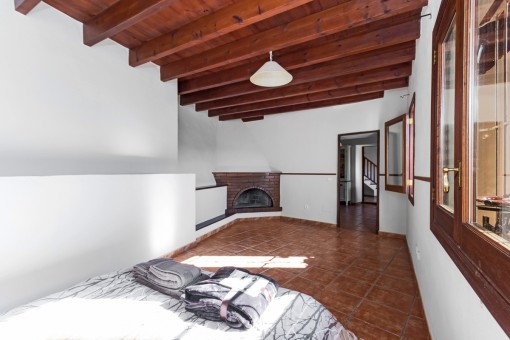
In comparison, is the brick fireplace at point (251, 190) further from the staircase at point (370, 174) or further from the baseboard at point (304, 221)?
the staircase at point (370, 174)

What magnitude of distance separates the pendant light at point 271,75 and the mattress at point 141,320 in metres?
1.86

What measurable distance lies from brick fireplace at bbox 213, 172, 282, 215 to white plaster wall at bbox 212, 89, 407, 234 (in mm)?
204

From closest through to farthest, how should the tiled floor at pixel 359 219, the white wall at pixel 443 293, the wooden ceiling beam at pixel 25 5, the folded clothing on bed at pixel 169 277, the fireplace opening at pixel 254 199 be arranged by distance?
the white wall at pixel 443 293, the folded clothing on bed at pixel 169 277, the wooden ceiling beam at pixel 25 5, the tiled floor at pixel 359 219, the fireplace opening at pixel 254 199

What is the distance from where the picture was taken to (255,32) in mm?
2518

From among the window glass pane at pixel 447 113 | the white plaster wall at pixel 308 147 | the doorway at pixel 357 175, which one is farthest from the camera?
the doorway at pixel 357 175

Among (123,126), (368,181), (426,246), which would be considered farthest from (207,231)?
(368,181)

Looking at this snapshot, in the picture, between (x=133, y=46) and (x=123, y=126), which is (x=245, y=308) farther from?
(x=133, y=46)

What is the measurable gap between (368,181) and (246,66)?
25.0 feet

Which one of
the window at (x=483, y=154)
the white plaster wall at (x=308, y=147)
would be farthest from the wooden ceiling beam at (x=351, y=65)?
the window at (x=483, y=154)

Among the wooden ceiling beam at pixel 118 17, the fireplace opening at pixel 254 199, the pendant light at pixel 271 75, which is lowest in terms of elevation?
the fireplace opening at pixel 254 199

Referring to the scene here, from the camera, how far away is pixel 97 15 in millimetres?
2305

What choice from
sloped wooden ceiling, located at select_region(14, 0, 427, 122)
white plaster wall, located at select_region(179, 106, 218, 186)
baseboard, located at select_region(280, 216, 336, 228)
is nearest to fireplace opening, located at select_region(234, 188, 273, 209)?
baseboard, located at select_region(280, 216, 336, 228)

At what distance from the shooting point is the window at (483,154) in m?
0.72

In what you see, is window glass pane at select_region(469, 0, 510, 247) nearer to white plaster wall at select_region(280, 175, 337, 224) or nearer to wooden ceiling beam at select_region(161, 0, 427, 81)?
wooden ceiling beam at select_region(161, 0, 427, 81)
